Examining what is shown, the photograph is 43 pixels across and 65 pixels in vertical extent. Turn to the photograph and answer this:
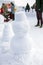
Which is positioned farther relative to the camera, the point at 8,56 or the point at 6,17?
the point at 6,17

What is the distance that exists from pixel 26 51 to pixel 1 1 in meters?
8.55

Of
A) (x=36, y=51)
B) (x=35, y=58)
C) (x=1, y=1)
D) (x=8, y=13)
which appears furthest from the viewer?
(x=1, y=1)

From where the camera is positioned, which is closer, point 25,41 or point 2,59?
point 2,59

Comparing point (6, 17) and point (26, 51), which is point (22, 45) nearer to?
point (26, 51)

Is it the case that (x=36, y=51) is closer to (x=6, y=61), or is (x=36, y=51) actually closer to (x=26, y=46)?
(x=26, y=46)

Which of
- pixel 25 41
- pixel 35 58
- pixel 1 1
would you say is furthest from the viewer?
pixel 1 1

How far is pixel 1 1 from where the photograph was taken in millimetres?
12219

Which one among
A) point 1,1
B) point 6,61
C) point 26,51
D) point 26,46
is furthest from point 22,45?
point 1,1

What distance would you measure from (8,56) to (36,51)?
54cm

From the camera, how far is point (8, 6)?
11492 millimetres

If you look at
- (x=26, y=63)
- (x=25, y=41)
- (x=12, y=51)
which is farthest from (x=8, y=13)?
(x=26, y=63)

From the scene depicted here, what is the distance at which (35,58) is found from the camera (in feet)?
11.4

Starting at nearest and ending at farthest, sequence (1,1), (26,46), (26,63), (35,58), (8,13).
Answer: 1. (26,63)
2. (35,58)
3. (26,46)
4. (8,13)
5. (1,1)

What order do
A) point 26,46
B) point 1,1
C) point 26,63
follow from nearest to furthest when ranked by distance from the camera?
point 26,63, point 26,46, point 1,1
